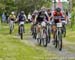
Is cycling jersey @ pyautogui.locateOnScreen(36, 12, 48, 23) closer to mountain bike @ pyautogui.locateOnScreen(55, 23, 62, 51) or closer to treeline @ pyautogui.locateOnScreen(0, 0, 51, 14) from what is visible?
mountain bike @ pyautogui.locateOnScreen(55, 23, 62, 51)

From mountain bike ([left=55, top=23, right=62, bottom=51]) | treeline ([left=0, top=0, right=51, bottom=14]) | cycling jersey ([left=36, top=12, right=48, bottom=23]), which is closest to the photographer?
mountain bike ([left=55, top=23, right=62, bottom=51])

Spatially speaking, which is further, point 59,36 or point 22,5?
point 22,5

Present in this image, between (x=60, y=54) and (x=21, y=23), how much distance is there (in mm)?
8050

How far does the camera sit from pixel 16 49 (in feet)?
59.5

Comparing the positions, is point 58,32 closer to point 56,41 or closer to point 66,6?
point 56,41

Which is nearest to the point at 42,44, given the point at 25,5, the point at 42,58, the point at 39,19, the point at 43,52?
the point at 39,19

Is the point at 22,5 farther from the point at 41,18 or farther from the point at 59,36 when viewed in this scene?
the point at 59,36

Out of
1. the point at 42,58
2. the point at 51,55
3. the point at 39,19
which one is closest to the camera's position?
the point at 42,58

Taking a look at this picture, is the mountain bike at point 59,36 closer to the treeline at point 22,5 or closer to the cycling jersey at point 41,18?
the cycling jersey at point 41,18

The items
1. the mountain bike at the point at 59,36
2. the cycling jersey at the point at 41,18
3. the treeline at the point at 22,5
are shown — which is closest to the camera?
the mountain bike at the point at 59,36

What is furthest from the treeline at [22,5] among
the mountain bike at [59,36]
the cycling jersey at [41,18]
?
the mountain bike at [59,36]

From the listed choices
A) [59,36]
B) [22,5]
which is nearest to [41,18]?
[59,36]

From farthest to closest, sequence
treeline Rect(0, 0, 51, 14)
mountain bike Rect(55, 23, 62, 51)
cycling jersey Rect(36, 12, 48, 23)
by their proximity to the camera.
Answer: treeline Rect(0, 0, 51, 14)
cycling jersey Rect(36, 12, 48, 23)
mountain bike Rect(55, 23, 62, 51)

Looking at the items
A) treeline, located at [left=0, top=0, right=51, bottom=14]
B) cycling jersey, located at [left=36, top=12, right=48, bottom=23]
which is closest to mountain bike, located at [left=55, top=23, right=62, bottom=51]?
cycling jersey, located at [left=36, top=12, right=48, bottom=23]
